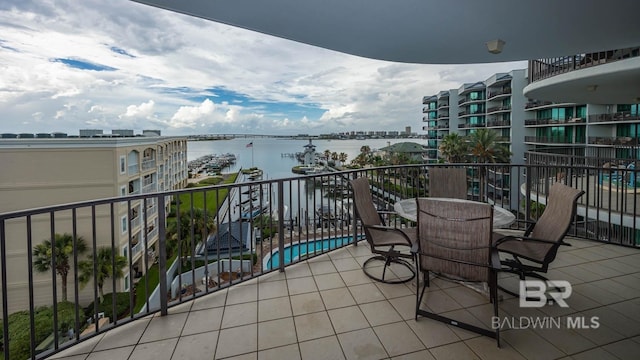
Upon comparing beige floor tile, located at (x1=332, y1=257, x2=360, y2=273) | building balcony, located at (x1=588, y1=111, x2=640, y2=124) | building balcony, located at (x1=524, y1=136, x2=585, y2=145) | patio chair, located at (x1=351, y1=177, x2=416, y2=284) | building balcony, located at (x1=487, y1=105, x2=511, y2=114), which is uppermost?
building balcony, located at (x1=487, y1=105, x2=511, y2=114)

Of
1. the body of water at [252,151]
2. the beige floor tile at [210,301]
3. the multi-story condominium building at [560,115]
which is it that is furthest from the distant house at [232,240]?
the body of water at [252,151]

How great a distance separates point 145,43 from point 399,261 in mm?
18511

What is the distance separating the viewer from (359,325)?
232cm

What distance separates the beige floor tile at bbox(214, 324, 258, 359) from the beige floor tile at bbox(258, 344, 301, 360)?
85mm

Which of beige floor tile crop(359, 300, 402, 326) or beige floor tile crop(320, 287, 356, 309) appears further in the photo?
beige floor tile crop(320, 287, 356, 309)

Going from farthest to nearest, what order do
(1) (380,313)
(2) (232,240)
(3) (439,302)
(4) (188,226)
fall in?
(4) (188,226)
(2) (232,240)
(3) (439,302)
(1) (380,313)

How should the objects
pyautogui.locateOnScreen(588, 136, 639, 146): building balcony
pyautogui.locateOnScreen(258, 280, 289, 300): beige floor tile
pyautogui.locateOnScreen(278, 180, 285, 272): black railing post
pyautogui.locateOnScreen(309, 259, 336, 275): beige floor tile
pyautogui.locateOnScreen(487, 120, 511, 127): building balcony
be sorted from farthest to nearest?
1. pyautogui.locateOnScreen(487, 120, 511, 127): building balcony
2. pyautogui.locateOnScreen(588, 136, 639, 146): building balcony
3. pyautogui.locateOnScreen(309, 259, 336, 275): beige floor tile
4. pyautogui.locateOnScreen(278, 180, 285, 272): black railing post
5. pyautogui.locateOnScreen(258, 280, 289, 300): beige floor tile

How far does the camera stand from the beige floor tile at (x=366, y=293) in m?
2.71

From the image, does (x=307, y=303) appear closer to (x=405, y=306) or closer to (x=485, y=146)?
(x=405, y=306)

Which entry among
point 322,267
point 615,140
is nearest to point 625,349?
point 322,267

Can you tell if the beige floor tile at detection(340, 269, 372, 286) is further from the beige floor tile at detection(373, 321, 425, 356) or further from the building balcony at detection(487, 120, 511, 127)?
the building balcony at detection(487, 120, 511, 127)

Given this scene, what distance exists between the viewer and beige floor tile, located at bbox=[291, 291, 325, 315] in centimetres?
254

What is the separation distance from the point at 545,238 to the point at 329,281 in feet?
6.66

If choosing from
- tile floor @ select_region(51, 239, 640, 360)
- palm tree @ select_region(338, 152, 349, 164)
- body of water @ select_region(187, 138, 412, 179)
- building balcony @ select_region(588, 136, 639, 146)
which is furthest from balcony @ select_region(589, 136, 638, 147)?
palm tree @ select_region(338, 152, 349, 164)
